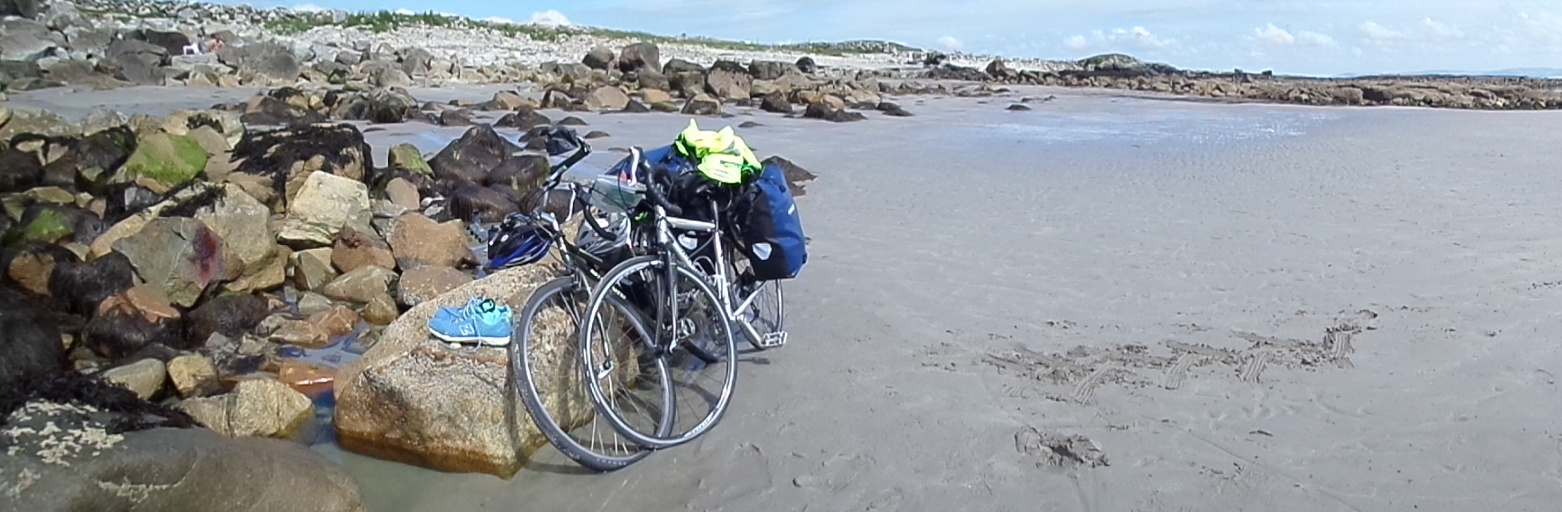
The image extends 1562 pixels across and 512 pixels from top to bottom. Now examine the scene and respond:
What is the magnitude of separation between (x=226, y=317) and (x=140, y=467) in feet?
11.9

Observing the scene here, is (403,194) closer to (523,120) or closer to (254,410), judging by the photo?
(254,410)

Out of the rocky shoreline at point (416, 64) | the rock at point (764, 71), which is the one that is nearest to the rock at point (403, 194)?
the rocky shoreline at point (416, 64)

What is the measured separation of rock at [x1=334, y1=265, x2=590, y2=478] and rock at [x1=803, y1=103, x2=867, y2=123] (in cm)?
1560

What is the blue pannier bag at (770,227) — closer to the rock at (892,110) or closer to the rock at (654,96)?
the rock at (654,96)

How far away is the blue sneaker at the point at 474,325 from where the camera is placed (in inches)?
175

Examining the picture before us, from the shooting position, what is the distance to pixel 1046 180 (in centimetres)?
1191

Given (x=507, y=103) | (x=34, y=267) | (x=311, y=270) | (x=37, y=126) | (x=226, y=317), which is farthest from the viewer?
(x=507, y=103)

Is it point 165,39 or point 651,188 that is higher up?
point 165,39

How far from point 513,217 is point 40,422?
177cm

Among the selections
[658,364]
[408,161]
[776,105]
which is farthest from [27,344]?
[776,105]

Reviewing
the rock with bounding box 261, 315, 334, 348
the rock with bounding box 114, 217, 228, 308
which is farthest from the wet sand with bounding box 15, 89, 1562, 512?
the rock with bounding box 114, 217, 228, 308

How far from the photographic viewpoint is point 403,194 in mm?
9633

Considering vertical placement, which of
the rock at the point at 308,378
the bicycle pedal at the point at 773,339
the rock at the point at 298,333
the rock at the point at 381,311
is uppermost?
the bicycle pedal at the point at 773,339

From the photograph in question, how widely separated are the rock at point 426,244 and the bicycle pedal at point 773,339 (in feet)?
10.3
